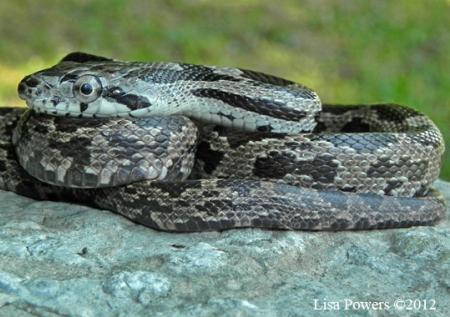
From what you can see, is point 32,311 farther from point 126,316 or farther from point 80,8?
point 80,8

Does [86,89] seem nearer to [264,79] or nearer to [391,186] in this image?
[264,79]

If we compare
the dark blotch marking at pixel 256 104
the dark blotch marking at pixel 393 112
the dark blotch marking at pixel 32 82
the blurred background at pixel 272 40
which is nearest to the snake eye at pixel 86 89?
the dark blotch marking at pixel 32 82

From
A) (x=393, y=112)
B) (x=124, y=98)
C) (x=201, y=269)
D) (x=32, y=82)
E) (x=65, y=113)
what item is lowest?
(x=201, y=269)

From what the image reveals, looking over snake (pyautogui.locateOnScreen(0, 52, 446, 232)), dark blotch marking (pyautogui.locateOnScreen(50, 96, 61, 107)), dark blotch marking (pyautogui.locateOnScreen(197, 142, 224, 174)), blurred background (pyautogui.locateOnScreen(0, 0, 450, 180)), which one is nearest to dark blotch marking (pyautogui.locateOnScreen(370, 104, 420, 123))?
snake (pyautogui.locateOnScreen(0, 52, 446, 232))

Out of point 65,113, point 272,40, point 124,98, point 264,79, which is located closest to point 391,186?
point 264,79

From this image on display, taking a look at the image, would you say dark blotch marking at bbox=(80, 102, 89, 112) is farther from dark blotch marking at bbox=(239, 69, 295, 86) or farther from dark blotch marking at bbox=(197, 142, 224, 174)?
dark blotch marking at bbox=(239, 69, 295, 86)
